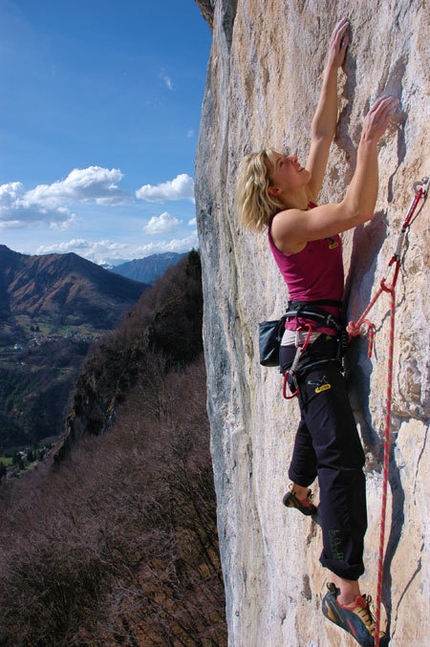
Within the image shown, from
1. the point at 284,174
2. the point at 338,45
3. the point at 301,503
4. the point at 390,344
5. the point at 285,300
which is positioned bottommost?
the point at 301,503

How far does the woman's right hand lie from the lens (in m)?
3.12

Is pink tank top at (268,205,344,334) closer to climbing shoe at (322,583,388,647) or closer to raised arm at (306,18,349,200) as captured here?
raised arm at (306,18,349,200)

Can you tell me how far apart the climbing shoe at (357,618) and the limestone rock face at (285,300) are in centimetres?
11

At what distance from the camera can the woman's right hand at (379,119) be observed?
3117 millimetres

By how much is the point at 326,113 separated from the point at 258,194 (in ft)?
3.40

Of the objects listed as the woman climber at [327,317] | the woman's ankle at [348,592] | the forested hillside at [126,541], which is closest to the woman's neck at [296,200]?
the woman climber at [327,317]

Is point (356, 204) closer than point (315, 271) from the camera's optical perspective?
Yes

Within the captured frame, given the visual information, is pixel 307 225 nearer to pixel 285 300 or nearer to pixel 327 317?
pixel 327 317

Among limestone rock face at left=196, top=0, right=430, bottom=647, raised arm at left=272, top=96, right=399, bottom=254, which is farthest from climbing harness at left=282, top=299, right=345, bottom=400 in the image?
raised arm at left=272, top=96, right=399, bottom=254

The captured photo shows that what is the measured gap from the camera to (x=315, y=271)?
3.47m

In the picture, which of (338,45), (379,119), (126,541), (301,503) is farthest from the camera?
(126,541)

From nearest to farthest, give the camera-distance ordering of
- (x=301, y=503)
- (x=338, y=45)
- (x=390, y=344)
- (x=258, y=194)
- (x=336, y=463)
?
(x=390, y=344)
(x=336, y=463)
(x=258, y=194)
(x=338, y=45)
(x=301, y=503)

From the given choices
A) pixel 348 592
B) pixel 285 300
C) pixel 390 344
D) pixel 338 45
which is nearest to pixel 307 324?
pixel 390 344

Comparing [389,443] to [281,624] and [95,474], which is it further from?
[95,474]
